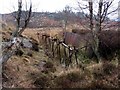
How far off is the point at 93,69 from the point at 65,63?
2.07 m

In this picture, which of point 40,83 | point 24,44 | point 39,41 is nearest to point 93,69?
point 40,83

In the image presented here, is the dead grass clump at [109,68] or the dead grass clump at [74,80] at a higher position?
the dead grass clump at [109,68]

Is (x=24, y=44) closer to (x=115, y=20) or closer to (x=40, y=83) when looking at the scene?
(x=115, y=20)

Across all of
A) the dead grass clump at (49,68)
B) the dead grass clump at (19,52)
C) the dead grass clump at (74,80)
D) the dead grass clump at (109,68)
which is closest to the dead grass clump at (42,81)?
the dead grass clump at (74,80)

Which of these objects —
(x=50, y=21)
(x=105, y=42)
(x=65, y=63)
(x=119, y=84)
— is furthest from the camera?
(x=50, y=21)

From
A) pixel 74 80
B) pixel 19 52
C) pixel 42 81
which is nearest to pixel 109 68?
pixel 74 80

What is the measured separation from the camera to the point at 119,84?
27.4 ft

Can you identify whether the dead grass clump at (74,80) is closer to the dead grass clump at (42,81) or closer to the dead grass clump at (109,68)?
the dead grass clump at (42,81)

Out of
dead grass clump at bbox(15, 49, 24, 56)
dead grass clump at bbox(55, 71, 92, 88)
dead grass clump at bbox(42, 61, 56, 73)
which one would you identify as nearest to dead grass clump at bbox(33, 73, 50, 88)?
dead grass clump at bbox(55, 71, 92, 88)

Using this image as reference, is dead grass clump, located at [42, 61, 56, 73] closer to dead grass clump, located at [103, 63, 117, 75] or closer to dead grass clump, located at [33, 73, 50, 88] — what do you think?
dead grass clump, located at [33, 73, 50, 88]

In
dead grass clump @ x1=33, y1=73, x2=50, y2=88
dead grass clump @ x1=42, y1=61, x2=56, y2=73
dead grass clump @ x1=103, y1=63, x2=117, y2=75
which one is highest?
dead grass clump @ x1=103, y1=63, x2=117, y2=75

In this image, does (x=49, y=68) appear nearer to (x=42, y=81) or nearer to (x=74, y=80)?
(x=42, y=81)

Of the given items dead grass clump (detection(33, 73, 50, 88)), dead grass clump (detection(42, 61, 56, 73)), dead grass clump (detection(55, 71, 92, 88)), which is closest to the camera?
dead grass clump (detection(55, 71, 92, 88))

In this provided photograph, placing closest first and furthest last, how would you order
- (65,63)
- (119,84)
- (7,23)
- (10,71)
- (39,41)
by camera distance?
(119,84) < (10,71) < (65,63) < (39,41) < (7,23)
